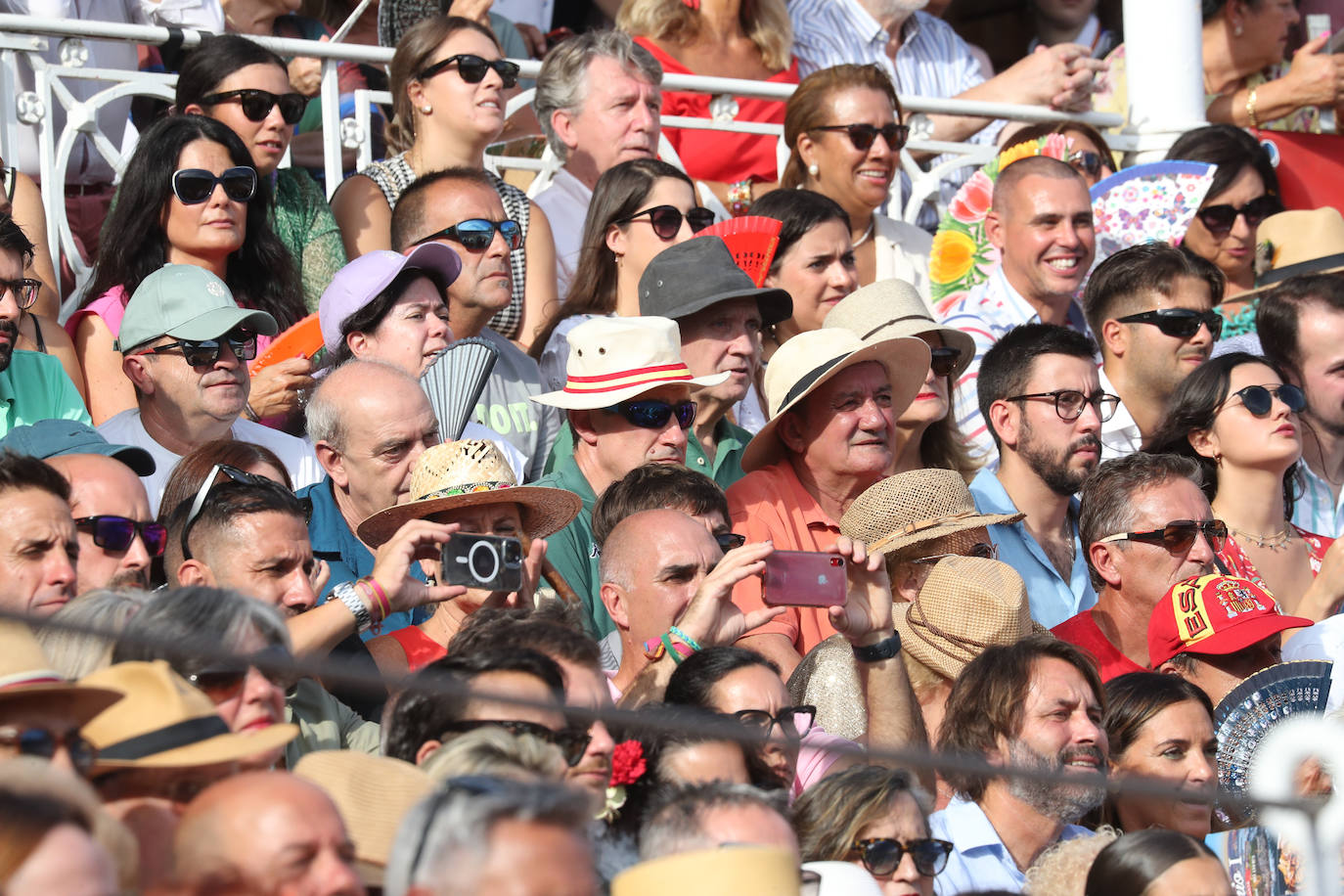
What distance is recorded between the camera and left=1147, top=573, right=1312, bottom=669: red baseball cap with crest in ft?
16.9

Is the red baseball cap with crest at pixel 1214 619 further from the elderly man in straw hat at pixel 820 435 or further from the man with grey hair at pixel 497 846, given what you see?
the man with grey hair at pixel 497 846

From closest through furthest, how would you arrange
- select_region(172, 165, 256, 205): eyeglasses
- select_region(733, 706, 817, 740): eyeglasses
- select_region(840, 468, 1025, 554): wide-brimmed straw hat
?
select_region(733, 706, 817, 740): eyeglasses
select_region(840, 468, 1025, 554): wide-brimmed straw hat
select_region(172, 165, 256, 205): eyeglasses

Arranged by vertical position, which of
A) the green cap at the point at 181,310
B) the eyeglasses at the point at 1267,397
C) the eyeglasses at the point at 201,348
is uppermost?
the green cap at the point at 181,310

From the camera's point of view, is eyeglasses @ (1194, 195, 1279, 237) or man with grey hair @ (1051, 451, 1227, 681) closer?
man with grey hair @ (1051, 451, 1227, 681)

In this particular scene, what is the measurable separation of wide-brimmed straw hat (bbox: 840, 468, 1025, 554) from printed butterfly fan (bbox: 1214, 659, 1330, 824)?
34.0 inches

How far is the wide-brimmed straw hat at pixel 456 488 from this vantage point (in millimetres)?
4738

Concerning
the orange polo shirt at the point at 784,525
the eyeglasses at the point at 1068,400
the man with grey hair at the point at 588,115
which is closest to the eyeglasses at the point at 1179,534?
the eyeglasses at the point at 1068,400

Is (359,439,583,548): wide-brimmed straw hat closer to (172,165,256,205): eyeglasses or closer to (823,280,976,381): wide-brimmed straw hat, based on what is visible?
(172,165,256,205): eyeglasses

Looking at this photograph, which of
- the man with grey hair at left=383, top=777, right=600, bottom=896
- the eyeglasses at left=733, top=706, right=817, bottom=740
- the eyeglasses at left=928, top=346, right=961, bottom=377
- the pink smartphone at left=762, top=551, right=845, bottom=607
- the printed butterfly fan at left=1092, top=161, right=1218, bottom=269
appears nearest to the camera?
the man with grey hair at left=383, top=777, right=600, bottom=896

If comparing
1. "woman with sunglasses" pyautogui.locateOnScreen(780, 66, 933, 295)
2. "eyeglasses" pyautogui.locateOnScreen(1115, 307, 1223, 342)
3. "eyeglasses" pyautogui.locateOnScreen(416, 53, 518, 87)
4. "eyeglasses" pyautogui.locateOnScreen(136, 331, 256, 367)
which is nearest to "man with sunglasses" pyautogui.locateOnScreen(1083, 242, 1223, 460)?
"eyeglasses" pyautogui.locateOnScreen(1115, 307, 1223, 342)

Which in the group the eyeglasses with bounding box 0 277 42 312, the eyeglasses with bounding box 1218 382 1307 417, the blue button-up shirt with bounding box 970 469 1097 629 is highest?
the eyeglasses with bounding box 0 277 42 312

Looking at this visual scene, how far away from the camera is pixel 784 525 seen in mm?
5590

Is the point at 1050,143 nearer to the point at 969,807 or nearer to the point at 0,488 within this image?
the point at 969,807

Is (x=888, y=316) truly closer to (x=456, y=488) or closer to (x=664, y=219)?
(x=664, y=219)
